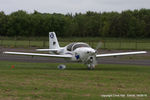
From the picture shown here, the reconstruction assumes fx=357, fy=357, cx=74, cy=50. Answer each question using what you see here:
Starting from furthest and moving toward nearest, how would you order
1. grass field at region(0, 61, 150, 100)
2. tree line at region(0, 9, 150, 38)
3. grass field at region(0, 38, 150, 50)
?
1. tree line at region(0, 9, 150, 38)
2. grass field at region(0, 38, 150, 50)
3. grass field at region(0, 61, 150, 100)

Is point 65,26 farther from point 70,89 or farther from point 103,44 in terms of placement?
point 70,89

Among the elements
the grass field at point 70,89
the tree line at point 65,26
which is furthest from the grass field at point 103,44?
the grass field at point 70,89

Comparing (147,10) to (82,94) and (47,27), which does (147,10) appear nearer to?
(47,27)

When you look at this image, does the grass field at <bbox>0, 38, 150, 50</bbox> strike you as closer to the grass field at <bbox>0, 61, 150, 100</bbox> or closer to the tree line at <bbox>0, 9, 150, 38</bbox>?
the tree line at <bbox>0, 9, 150, 38</bbox>

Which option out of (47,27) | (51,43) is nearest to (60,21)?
(47,27)

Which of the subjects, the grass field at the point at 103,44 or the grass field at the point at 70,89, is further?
the grass field at the point at 103,44

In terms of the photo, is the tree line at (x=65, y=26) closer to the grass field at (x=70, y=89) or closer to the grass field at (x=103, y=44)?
the grass field at (x=103, y=44)

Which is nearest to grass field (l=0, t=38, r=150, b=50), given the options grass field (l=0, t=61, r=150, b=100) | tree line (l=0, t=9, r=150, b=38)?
tree line (l=0, t=9, r=150, b=38)

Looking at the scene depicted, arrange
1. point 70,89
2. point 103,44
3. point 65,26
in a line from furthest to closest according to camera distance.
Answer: point 65,26 < point 103,44 < point 70,89

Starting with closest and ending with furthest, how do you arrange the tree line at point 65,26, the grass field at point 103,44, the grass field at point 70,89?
the grass field at point 70,89, the grass field at point 103,44, the tree line at point 65,26

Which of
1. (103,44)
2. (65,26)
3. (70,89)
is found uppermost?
(65,26)

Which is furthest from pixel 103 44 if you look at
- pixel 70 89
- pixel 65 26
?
pixel 70 89

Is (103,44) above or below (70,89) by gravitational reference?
below

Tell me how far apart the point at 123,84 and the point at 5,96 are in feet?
16.5
